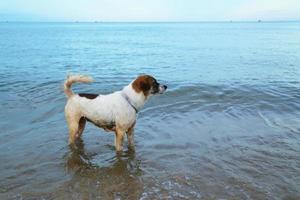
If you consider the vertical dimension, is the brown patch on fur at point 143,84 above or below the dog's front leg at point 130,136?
above

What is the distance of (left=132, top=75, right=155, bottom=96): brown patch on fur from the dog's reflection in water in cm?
140

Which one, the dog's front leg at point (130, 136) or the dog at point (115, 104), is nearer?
the dog at point (115, 104)

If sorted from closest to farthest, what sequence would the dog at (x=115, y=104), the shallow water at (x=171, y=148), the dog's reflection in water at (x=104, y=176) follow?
the dog's reflection in water at (x=104, y=176)
the shallow water at (x=171, y=148)
the dog at (x=115, y=104)

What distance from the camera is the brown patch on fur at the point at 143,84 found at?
7285mm

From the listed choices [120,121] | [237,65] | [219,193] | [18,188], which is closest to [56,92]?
[120,121]

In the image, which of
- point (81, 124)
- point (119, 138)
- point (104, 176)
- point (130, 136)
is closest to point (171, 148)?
point (130, 136)

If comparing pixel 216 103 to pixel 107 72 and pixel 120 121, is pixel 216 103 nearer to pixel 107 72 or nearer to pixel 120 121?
pixel 120 121

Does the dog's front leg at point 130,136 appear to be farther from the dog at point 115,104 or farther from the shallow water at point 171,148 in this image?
the dog at point 115,104

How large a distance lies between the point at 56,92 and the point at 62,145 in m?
5.87

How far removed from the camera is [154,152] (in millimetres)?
7637

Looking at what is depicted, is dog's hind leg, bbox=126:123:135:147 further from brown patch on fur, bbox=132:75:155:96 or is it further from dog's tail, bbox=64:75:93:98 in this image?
dog's tail, bbox=64:75:93:98

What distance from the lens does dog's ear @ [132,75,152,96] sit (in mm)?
7281

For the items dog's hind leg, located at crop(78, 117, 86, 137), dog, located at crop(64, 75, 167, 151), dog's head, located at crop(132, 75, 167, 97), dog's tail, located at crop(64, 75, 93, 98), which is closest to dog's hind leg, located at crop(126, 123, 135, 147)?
dog, located at crop(64, 75, 167, 151)

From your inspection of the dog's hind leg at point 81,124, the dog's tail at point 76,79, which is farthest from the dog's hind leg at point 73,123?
the dog's tail at point 76,79
